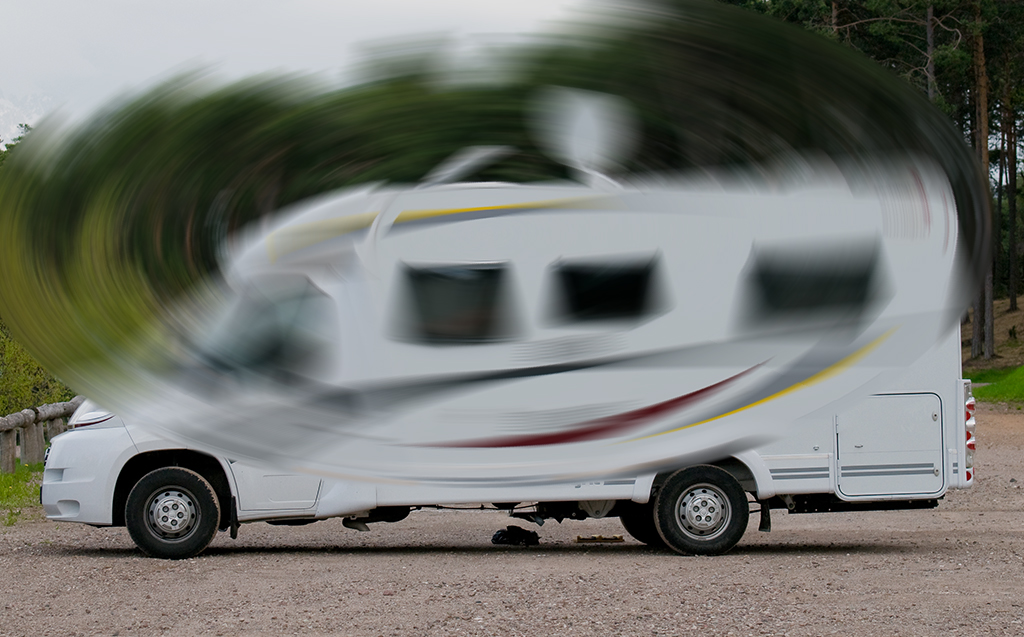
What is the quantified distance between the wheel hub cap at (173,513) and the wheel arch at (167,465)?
22cm

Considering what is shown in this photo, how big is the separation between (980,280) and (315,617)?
246 inches

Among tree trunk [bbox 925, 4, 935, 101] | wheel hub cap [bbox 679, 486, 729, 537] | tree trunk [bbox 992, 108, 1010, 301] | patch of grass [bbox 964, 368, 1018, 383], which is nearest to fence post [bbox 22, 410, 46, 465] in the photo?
wheel hub cap [bbox 679, 486, 729, 537]

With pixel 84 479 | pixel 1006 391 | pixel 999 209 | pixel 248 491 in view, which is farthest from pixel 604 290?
pixel 1006 391

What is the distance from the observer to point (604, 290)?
90 centimetres

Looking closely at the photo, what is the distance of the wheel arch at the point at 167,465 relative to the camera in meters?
8.29

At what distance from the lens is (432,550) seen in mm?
9508

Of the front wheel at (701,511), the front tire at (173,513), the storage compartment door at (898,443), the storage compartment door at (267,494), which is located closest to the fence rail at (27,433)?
the front tire at (173,513)

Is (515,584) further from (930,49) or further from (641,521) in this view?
(930,49)

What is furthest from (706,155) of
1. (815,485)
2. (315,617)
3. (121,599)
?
(815,485)

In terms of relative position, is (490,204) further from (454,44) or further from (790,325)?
(790,325)

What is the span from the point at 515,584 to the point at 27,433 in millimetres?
6581

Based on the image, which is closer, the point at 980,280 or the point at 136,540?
the point at 980,280

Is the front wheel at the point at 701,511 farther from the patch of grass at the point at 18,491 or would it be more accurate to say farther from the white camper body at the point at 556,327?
the white camper body at the point at 556,327

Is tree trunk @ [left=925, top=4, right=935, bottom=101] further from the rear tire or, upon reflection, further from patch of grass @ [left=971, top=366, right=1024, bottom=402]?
patch of grass @ [left=971, top=366, right=1024, bottom=402]
